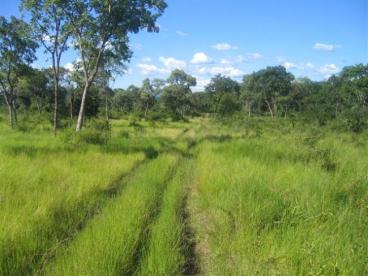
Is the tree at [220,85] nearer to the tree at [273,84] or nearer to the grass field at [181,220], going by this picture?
the tree at [273,84]

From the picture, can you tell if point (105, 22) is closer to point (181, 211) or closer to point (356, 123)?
point (181, 211)

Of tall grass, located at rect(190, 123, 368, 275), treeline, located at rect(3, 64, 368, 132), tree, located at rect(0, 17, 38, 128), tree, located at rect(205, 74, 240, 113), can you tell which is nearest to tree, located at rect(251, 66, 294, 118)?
treeline, located at rect(3, 64, 368, 132)

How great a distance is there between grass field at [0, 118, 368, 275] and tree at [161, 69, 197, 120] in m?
67.2

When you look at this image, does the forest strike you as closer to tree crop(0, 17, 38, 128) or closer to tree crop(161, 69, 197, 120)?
tree crop(0, 17, 38, 128)

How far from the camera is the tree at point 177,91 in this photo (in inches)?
3009

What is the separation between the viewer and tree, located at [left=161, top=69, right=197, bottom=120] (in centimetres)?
7644

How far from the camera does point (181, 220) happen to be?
624 centimetres

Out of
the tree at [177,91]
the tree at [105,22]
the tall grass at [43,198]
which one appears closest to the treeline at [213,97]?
the tree at [177,91]

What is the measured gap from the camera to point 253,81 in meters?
88.1

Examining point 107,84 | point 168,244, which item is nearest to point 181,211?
point 168,244

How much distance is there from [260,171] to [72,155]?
6.34 meters

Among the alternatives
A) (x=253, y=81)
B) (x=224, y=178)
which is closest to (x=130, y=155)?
(x=224, y=178)

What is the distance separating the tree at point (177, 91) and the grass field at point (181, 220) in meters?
67.2

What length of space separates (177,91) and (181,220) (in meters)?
71.1
